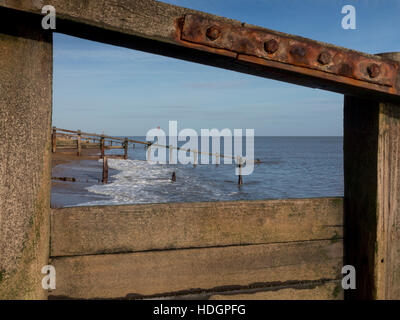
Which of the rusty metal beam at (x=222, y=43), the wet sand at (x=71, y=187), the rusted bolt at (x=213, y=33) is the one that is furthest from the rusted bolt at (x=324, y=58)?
the wet sand at (x=71, y=187)

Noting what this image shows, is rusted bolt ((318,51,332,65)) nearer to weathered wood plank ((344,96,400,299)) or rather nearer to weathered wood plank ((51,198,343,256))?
weathered wood plank ((344,96,400,299))

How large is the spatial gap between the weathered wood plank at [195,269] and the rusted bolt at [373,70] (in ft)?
3.03

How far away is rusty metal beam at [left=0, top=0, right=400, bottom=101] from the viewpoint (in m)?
1.28

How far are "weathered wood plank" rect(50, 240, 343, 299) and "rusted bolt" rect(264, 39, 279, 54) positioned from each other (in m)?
0.99

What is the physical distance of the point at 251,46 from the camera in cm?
139

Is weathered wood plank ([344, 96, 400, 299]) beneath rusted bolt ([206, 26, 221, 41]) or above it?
beneath

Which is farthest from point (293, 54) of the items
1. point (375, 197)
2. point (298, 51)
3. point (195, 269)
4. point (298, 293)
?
point (298, 293)

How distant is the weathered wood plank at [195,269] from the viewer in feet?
5.30

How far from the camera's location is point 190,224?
1.71m

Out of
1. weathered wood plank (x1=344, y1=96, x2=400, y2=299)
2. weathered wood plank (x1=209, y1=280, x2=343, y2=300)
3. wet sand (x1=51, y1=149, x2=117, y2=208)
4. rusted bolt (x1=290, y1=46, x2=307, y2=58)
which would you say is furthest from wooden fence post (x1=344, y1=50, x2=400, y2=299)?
wet sand (x1=51, y1=149, x2=117, y2=208)

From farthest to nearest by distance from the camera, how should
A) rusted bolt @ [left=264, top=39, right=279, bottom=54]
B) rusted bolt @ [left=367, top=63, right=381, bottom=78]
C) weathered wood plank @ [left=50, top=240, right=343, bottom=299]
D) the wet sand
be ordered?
the wet sand < weathered wood plank @ [left=50, top=240, right=343, bottom=299] < rusted bolt @ [left=367, top=63, right=381, bottom=78] < rusted bolt @ [left=264, top=39, right=279, bottom=54]

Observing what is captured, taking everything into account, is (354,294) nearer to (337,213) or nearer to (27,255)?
(337,213)

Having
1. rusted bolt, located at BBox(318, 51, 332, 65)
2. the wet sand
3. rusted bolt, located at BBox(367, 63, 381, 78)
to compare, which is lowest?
the wet sand
